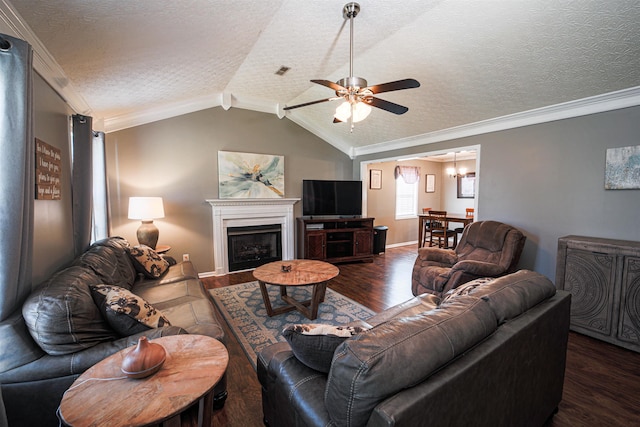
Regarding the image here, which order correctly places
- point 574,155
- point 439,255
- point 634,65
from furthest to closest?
point 439,255 → point 574,155 → point 634,65

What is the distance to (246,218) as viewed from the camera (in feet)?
16.0

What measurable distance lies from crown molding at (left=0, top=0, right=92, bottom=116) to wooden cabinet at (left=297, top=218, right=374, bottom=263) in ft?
11.5

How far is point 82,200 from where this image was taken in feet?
8.86

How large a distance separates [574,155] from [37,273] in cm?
517

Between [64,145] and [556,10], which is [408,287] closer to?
[556,10]

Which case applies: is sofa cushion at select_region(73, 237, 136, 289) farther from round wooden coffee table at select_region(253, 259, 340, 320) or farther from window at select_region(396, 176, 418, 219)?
window at select_region(396, 176, 418, 219)

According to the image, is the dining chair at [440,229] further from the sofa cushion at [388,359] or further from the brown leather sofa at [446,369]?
the sofa cushion at [388,359]

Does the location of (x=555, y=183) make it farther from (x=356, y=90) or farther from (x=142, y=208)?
(x=142, y=208)

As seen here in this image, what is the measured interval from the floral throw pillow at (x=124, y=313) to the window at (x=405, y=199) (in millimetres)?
6424

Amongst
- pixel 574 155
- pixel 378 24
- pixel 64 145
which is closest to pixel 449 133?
pixel 574 155

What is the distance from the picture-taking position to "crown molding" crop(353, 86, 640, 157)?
2.72 m

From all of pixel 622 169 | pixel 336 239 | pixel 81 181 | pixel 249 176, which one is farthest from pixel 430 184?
pixel 81 181

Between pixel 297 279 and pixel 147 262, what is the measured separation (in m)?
1.71

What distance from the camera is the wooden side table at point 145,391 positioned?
3.17ft
